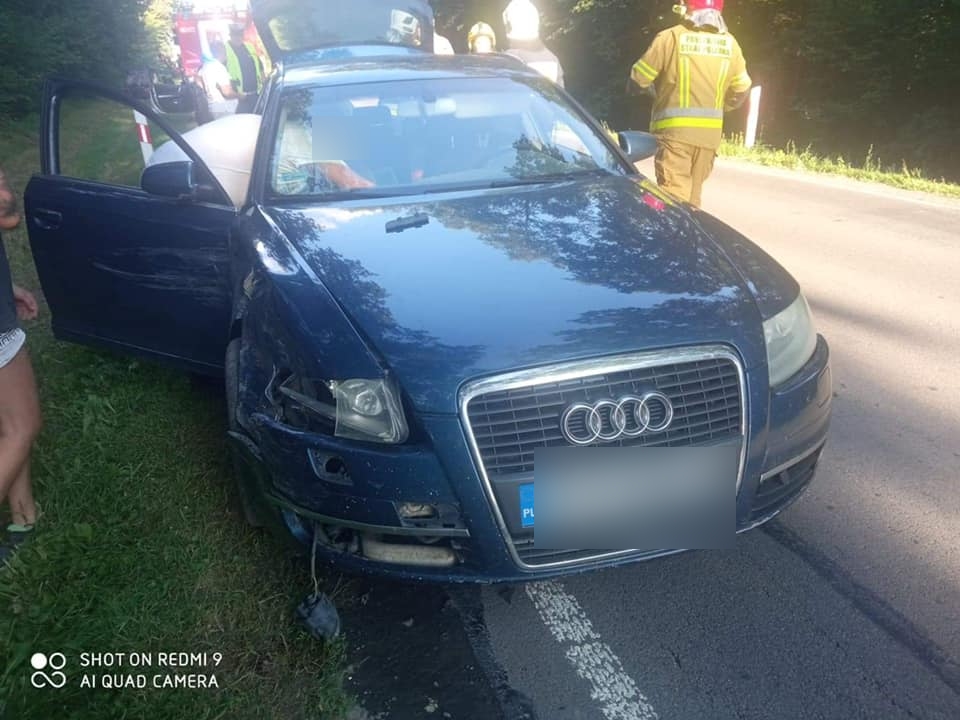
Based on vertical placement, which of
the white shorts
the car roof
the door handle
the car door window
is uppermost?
the car roof

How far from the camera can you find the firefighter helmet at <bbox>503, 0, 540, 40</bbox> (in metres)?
9.52

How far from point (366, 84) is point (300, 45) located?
6502 mm

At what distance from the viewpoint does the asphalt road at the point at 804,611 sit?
7.79 feet

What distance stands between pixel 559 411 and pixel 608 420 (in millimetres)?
140

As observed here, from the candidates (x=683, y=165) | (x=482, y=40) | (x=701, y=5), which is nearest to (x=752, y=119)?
(x=482, y=40)

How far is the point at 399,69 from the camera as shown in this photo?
13.6ft

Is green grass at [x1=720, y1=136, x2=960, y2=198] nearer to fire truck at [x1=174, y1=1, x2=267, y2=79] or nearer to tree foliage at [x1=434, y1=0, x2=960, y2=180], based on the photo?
tree foliage at [x1=434, y1=0, x2=960, y2=180]

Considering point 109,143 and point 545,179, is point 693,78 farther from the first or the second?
point 109,143

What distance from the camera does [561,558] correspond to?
2.40 metres

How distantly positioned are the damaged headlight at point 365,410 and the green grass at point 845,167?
8940mm

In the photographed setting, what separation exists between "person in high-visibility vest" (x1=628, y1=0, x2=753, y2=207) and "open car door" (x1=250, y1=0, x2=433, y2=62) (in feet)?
15.2

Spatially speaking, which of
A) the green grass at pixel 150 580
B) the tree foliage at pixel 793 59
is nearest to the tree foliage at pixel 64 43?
the tree foliage at pixel 793 59

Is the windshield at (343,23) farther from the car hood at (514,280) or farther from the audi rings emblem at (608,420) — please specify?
the audi rings emblem at (608,420)

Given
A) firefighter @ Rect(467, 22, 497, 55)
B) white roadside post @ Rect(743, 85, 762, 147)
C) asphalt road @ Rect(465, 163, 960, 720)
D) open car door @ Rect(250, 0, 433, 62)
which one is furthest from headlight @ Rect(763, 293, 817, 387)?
white roadside post @ Rect(743, 85, 762, 147)
